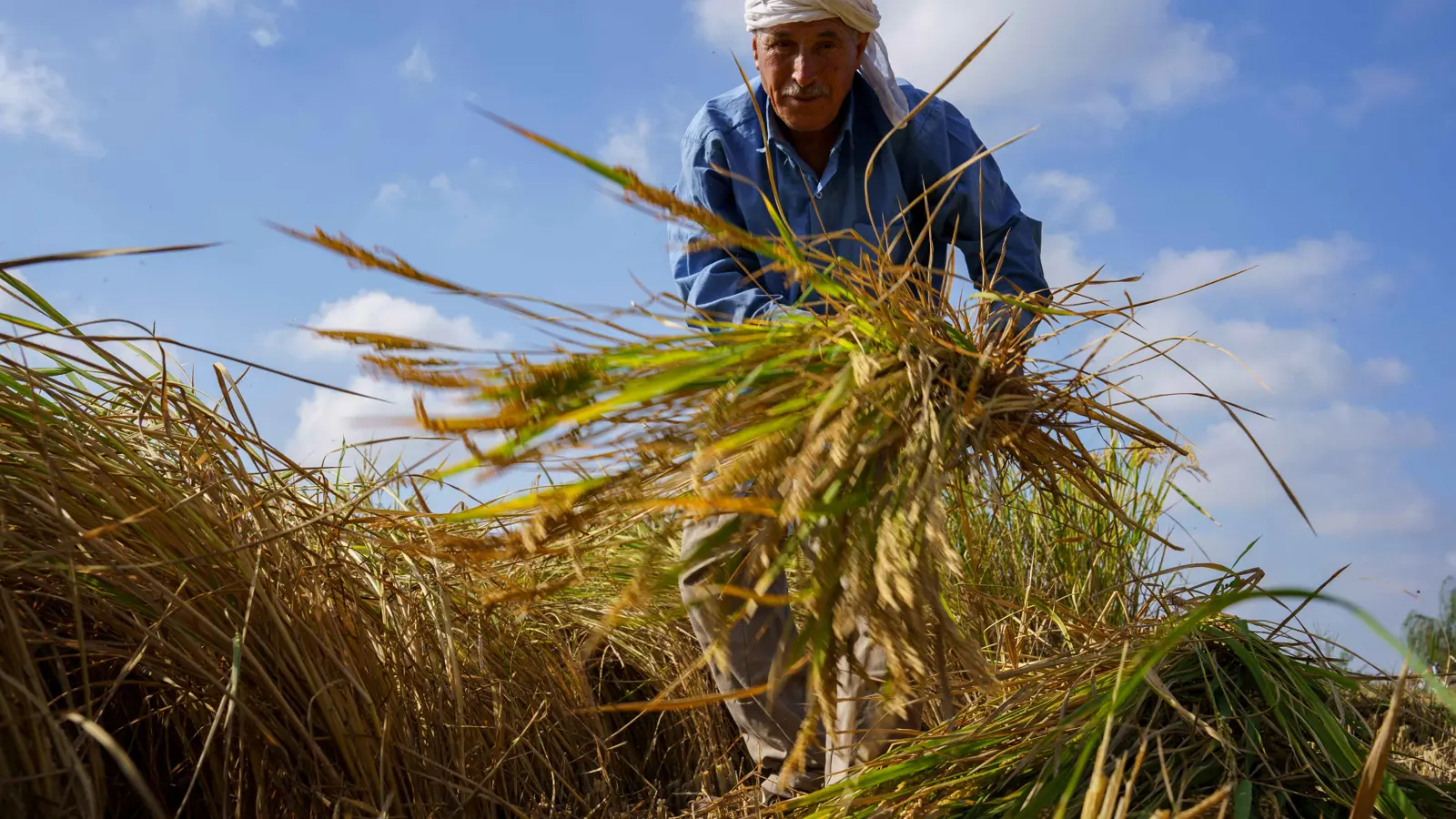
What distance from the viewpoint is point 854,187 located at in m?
2.48

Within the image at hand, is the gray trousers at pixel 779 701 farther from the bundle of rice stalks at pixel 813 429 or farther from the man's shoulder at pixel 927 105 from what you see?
the man's shoulder at pixel 927 105

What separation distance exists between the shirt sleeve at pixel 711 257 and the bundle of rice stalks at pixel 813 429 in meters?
0.45

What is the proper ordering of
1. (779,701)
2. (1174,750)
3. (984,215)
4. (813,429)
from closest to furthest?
(813,429) → (1174,750) → (779,701) → (984,215)

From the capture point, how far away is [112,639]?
1500 millimetres

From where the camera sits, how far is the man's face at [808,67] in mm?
2289

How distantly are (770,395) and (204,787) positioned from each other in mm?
951

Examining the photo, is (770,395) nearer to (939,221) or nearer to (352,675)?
(352,675)

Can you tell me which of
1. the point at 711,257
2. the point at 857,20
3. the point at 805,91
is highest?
the point at 857,20

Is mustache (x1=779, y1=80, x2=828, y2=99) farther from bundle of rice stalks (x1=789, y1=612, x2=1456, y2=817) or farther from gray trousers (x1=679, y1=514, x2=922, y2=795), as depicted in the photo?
bundle of rice stalks (x1=789, y1=612, x2=1456, y2=817)

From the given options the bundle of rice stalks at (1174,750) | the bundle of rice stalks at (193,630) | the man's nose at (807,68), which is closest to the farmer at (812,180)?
the man's nose at (807,68)

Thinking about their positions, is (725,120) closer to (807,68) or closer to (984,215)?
(807,68)

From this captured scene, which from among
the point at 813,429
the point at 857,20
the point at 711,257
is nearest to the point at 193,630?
the point at 813,429

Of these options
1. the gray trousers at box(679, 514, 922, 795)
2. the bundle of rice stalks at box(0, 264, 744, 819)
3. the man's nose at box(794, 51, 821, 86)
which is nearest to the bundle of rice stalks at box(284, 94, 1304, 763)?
the bundle of rice stalks at box(0, 264, 744, 819)

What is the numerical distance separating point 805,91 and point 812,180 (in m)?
0.23
